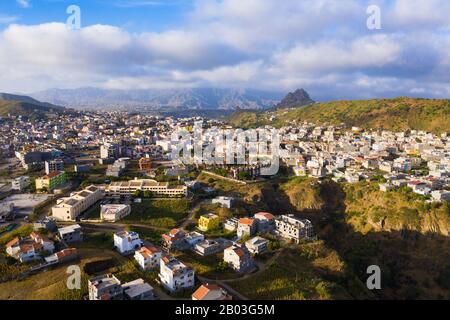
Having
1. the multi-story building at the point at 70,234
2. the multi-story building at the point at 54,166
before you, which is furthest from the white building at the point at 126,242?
the multi-story building at the point at 54,166

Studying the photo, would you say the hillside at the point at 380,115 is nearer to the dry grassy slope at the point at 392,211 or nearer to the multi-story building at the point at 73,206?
the dry grassy slope at the point at 392,211

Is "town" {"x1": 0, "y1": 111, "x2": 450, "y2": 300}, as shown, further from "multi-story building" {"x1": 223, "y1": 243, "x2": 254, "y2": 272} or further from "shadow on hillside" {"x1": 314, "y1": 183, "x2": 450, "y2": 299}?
"shadow on hillside" {"x1": 314, "y1": 183, "x2": 450, "y2": 299}

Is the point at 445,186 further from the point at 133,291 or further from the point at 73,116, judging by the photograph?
the point at 73,116

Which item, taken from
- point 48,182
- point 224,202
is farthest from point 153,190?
point 48,182

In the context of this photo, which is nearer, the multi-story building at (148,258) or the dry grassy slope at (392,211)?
the multi-story building at (148,258)

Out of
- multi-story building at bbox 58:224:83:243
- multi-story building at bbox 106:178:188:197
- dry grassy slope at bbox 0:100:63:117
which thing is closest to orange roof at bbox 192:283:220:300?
multi-story building at bbox 58:224:83:243

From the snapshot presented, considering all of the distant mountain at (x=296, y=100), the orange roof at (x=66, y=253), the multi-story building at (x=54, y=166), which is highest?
the distant mountain at (x=296, y=100)
